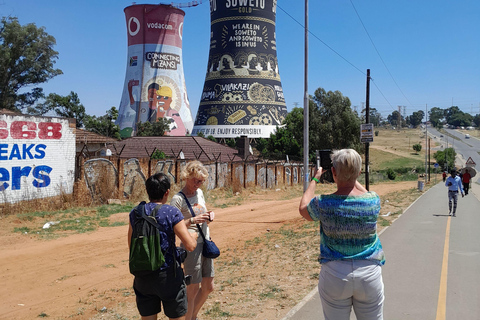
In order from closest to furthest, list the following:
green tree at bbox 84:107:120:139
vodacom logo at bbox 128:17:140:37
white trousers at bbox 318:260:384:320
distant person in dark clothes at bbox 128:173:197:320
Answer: white trousers at bbox 318:260:384:320 < distant person in dark clothes at bbox 128:173:197:320 < green tree at bbox 84:107:120:139 < vodacom logo at bbox 128:17:140:37

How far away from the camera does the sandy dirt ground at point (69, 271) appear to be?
20.2ft

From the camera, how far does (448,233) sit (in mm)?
11289

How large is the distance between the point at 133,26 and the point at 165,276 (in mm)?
63965

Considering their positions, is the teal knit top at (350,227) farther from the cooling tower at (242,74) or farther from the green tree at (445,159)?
the green tree at (445,159)

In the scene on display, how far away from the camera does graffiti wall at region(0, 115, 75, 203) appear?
14.0m

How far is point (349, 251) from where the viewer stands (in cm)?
332

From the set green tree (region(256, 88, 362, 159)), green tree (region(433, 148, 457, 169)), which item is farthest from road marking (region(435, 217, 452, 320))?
green tree (region(433, 148, 457, 169))

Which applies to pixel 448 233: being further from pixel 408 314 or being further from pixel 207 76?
pixel 207 76

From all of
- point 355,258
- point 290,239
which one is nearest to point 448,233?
point 290,239

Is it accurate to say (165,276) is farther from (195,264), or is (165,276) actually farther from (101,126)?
(101,126)

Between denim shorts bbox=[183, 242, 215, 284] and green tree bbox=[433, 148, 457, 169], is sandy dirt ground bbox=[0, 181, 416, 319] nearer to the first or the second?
denim shorts bbox=[183, 242, 215, 284]

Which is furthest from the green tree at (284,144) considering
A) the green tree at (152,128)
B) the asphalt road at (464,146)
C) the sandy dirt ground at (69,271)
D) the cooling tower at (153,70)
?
the asphalt road at (464,146)

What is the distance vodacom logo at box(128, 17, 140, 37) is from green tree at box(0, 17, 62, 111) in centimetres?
1805

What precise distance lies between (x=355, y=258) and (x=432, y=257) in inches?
231
